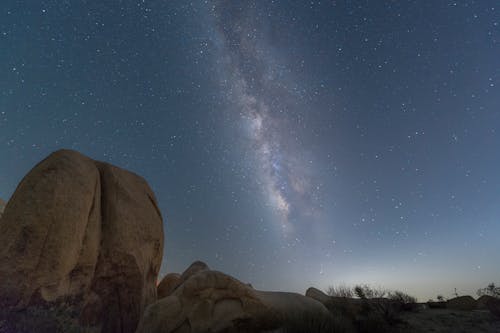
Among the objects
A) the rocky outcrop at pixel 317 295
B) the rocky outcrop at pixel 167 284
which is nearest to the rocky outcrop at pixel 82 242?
the rocky outcrop at pixel 167 284

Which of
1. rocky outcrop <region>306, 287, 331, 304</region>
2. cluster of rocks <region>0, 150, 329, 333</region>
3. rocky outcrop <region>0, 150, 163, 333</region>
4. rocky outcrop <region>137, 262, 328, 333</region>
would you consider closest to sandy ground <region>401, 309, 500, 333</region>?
cluster of rocks <region>0, 150, 329, 333</region>

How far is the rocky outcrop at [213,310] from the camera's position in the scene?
7.30 m

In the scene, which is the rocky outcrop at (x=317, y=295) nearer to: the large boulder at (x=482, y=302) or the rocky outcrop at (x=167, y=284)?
the large boulder at (x=482, y=302)

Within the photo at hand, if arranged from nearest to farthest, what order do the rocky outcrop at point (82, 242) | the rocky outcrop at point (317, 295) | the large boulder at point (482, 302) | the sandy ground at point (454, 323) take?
the sandy ground at point (454, 323) < the rocky outcrop at point (82, 242) < the large boulder at point (482, 302) < the rocky outcrop at point (317, 295)

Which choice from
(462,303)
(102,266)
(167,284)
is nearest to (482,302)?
(462,303)

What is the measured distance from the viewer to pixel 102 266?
436 inches

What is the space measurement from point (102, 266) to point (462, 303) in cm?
1654

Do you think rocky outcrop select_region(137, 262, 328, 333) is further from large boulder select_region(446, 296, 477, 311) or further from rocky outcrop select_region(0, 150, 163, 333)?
large boulder select_region(446, 296, 477, 311)

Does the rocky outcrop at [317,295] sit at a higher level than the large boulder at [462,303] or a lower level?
higher

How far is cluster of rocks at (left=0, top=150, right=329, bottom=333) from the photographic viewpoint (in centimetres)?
776

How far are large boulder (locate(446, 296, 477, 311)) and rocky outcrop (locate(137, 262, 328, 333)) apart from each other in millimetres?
9855

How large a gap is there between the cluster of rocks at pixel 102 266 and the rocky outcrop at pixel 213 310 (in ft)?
0.09

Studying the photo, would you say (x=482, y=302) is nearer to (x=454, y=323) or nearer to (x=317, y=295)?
(x=454, y=323)

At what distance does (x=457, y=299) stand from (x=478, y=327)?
575cm
